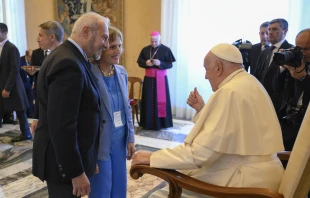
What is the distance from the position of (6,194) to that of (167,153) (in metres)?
1.94

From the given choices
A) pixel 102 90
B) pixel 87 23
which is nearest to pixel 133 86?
pixel 102 90

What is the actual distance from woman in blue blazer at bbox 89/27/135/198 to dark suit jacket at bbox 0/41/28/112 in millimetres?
2654

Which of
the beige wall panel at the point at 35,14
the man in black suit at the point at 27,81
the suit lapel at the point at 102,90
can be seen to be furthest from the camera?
the beige wall panel at the point at 35,14

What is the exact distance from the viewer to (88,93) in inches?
53.1

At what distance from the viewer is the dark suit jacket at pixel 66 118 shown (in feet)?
4.06

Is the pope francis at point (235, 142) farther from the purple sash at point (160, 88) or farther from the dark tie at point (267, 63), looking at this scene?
the purple sash at point (160, 88)

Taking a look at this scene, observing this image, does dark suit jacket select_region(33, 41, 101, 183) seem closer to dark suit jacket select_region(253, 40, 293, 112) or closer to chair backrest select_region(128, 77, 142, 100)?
dark suit jacket select_region(253, 40, 293, 112)

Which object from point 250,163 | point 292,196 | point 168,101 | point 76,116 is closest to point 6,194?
point 76,116

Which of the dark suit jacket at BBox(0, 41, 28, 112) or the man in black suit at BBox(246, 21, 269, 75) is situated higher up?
the man in black suit at BBox(246, 21, 269, 75)

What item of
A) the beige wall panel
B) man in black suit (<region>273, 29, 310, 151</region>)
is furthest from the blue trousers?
the beige wall panel

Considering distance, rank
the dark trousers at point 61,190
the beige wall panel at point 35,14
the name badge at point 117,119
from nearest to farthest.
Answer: the dark trousers at point 61,190, the name badge at point 117,119, the beige wall panel at point 35,14

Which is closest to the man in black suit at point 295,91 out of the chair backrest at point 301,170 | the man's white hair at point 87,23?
the chair backrest at point 301,170

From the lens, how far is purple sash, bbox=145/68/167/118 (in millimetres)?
4855

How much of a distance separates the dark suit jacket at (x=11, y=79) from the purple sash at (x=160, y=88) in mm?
1928
